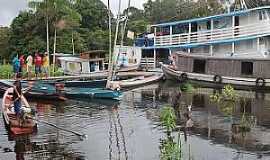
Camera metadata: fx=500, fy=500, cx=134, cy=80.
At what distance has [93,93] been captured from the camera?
102 ft

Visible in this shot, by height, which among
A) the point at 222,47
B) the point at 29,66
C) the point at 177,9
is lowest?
the point at 29,66

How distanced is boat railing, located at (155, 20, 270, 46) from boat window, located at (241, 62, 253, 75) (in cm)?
463

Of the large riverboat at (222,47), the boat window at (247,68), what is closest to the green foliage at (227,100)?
the large riverboat at (222,47)

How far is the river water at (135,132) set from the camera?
1695 centimetres

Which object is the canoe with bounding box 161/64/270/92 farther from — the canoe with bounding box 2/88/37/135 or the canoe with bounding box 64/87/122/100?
the canoe with bounding box 2/88/37/135

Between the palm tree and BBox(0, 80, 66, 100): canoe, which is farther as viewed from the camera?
the palm tree

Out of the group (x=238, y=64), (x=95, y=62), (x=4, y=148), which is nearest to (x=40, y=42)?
(x=95, y=62)

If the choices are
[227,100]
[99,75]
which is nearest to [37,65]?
[99,75]

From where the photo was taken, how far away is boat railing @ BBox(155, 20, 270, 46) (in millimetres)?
41406

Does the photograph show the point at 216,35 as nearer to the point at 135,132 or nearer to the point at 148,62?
the point at 148,62

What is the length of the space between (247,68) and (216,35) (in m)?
7.59

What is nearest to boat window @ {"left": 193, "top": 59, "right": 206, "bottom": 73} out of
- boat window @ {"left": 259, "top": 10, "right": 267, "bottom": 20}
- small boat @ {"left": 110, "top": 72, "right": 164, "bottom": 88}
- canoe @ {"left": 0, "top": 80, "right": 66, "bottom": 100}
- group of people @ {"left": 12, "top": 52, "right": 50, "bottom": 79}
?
small boat @ {"left": 110, "top": 72, "right": 164, "bottom": 88}

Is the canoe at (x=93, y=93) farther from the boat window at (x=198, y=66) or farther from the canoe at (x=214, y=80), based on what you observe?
the boat window at (x=198, y=66)

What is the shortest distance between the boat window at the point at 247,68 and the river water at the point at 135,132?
6.92 m
